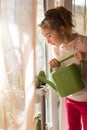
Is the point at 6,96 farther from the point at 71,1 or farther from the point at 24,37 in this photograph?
the point at 71,1

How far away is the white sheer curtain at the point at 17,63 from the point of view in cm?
106

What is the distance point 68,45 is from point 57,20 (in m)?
0.15

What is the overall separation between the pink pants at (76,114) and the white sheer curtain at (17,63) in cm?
29

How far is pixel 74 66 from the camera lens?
4.05 ft

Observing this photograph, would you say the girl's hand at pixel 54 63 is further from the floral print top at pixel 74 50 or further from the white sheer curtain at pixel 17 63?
Answer: the white sheer curtain at pixel 17 63

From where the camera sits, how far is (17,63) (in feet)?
3.62

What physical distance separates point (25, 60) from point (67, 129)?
55 cm

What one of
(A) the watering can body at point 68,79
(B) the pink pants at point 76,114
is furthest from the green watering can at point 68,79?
(B) the pink pants at point 76,114

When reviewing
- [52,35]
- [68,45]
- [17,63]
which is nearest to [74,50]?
[68,45]

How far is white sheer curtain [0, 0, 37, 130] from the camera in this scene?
3.49ft

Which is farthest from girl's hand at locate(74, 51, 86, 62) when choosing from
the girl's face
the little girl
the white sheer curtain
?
the white sheer curtain

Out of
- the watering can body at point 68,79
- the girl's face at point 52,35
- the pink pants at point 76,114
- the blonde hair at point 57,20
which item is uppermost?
the blonde hair at point 57,20

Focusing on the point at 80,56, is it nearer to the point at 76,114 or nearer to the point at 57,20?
the point at 57,20

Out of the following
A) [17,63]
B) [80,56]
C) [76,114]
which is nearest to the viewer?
[17,63]
